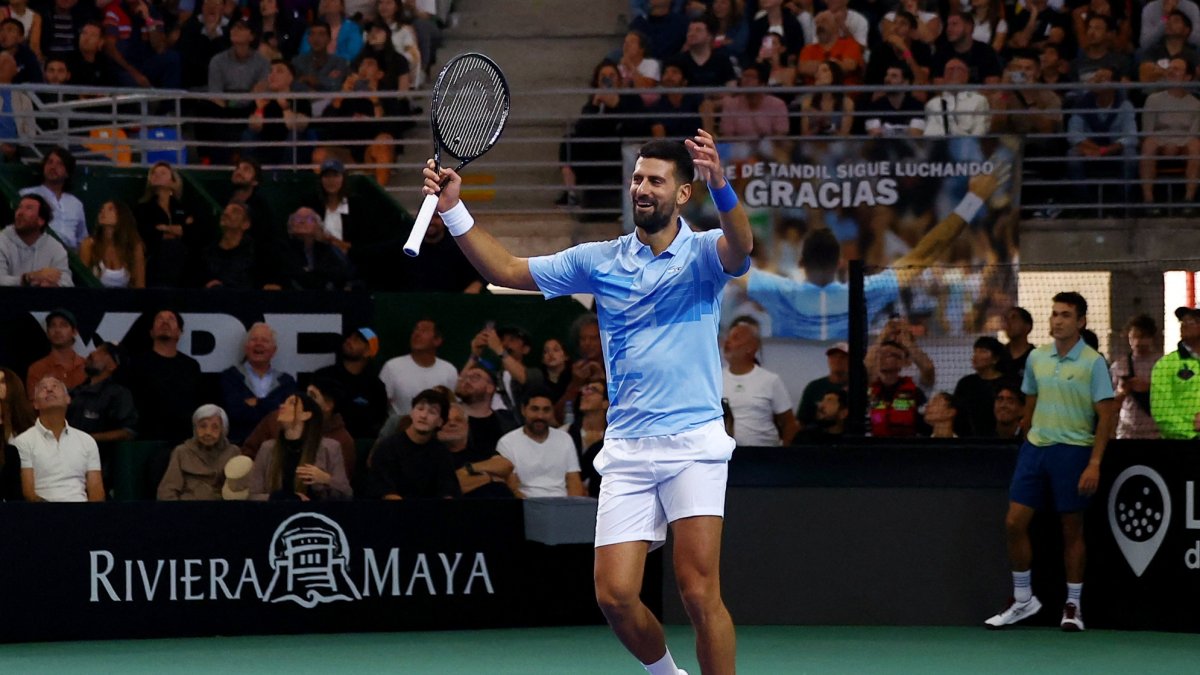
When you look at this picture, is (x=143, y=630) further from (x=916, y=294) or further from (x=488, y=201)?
(x=488, y=201)

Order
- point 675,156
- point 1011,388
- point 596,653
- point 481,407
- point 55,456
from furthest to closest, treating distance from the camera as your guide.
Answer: point 481,407 < point 1011,388 < point 55,456 < point 596,653 < point 675,156

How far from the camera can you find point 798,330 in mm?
13609

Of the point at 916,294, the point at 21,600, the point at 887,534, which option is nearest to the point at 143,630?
the point at 21,600

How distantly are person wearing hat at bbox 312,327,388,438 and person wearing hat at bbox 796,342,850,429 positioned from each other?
9.91 ft

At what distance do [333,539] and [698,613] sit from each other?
16.0 feet

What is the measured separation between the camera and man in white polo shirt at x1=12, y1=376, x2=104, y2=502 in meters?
10.8

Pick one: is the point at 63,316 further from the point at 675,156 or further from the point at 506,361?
the point at 675,156

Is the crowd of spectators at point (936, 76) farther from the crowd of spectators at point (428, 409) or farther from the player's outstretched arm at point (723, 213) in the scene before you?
the player's outstretched arm at point (723, 213)

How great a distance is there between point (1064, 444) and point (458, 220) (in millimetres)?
5535

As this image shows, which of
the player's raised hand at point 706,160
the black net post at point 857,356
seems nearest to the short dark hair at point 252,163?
the black net post at point 857,356

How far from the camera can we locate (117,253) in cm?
1343

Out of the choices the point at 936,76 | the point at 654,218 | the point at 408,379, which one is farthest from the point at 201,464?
the point at 936,76

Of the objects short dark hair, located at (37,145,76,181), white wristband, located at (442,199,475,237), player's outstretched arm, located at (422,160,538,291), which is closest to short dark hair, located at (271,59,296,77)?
short dark hair, located at (37,145,76,181)

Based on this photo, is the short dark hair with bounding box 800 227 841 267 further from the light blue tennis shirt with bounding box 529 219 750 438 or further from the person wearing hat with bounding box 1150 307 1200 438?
the light blue tennis shirt with bounding box 529 219 750 438
